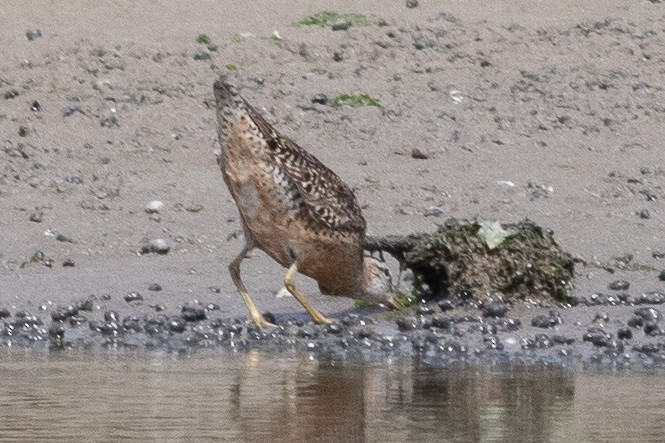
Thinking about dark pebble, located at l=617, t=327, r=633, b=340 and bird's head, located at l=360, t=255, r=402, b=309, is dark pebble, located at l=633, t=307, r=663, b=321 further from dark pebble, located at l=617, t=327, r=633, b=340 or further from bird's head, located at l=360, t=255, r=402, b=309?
bird's head, located at l=360, t=255, r=402, b=309

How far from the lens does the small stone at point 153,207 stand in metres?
12.1

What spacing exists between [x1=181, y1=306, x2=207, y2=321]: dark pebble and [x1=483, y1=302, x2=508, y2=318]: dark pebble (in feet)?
5.59

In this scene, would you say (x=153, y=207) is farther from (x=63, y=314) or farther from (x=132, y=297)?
(x=63, y=314)

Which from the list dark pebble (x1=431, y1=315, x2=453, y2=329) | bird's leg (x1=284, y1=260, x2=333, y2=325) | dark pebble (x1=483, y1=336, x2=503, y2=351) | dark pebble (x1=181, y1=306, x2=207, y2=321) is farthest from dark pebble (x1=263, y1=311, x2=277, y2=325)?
dark pebble (x1=483, y1=336, x2=503, y2=351)

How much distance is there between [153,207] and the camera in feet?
39.7

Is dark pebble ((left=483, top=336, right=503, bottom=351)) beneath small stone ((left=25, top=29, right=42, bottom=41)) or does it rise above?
beneath

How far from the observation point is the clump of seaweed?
10.1 metres

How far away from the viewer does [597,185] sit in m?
12.6

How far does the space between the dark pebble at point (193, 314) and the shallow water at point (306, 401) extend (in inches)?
30.6

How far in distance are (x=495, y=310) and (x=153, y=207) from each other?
324cm

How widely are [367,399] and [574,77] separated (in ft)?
24.0

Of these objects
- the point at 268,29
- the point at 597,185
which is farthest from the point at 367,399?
the point at 268,29

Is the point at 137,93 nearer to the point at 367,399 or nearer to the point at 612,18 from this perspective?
the point at 612,18

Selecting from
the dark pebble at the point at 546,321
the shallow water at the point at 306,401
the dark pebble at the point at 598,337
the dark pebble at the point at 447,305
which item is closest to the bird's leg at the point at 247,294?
the shallow water at the point at 306,401
